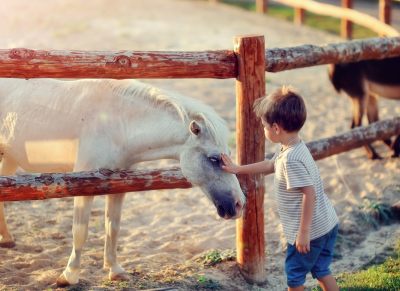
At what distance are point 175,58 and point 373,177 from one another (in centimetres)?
323

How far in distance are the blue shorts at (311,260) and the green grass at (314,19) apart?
393 inches

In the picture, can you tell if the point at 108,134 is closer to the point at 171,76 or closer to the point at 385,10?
the point at 171,76

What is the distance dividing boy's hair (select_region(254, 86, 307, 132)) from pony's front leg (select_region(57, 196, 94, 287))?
4.67ft

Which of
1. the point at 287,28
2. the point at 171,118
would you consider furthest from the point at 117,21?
the point at 171,118

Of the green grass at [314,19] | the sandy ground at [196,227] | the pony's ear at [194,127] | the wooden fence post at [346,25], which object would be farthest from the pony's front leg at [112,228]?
the green grass at [314,19]

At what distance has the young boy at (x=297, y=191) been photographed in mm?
3748

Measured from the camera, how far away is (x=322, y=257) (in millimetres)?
4051

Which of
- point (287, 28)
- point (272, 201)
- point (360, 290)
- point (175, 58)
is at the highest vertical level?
point (287, 28)

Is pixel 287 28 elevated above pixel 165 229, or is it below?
above

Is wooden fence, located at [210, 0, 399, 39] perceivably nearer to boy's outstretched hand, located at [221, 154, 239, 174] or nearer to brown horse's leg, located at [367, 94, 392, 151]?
brown horse's leg, located at [367, 94, 392, 151]

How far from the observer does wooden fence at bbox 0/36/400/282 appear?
13.9ft

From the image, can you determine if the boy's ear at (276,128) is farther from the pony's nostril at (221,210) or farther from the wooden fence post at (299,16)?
the wooden fence post at (299,16)

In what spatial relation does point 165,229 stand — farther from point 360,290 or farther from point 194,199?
point 360,290

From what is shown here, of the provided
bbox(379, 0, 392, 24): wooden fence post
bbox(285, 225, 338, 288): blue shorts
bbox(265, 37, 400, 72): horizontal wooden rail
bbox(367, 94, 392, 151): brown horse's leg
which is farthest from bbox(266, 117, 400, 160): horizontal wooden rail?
bbox(379, 0, 392, 24): wooden fence post
